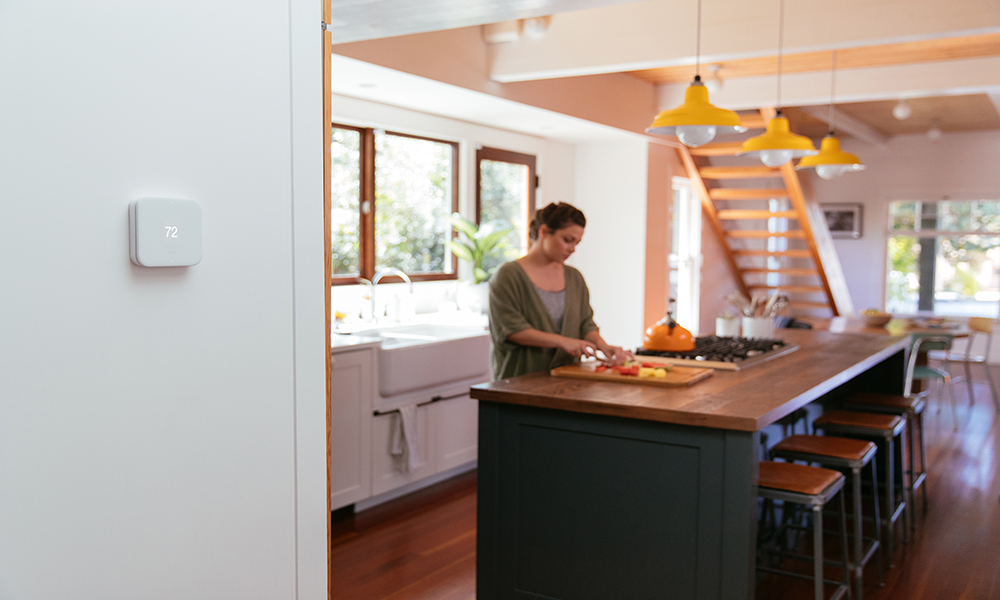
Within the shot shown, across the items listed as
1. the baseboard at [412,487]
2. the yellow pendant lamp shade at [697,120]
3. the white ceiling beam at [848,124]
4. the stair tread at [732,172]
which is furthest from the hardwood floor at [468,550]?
the white ceiling beam at [848,124]

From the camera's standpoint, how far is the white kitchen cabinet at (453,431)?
177 inches

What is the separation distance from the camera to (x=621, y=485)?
2.60 m

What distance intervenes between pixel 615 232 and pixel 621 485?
4492 millimetres

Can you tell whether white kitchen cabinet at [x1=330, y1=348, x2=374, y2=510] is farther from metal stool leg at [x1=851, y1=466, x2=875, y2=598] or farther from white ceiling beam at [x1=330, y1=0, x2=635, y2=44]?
metal stool leg at [x1=851, y1=466, x2=875, y2=598]

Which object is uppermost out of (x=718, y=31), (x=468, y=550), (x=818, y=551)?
(x=718, y=31)

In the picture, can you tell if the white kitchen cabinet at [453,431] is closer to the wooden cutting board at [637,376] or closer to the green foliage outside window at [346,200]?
the green foliage outside window at [346,200]

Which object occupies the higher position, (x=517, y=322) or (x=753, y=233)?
(x=753, y=233)

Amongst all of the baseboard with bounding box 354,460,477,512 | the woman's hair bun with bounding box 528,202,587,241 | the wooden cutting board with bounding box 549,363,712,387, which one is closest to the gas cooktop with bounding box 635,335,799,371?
the wooden cutting board with bounding box 549,363,712,387

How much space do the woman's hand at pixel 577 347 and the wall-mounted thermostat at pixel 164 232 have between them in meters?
2.02

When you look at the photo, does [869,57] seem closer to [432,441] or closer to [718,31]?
[718,31]

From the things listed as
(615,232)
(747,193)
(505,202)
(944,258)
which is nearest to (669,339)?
(505,202)

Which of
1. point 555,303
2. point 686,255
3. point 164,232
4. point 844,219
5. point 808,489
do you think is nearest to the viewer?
point 164,232

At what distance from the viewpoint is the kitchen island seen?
240 cm

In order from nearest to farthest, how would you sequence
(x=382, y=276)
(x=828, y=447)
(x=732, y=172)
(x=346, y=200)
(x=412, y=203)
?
(x=828, y=447)
(x=346, y=200)
(x=382, y=276)
(x=412, y=203)
(x=732, y=172)
